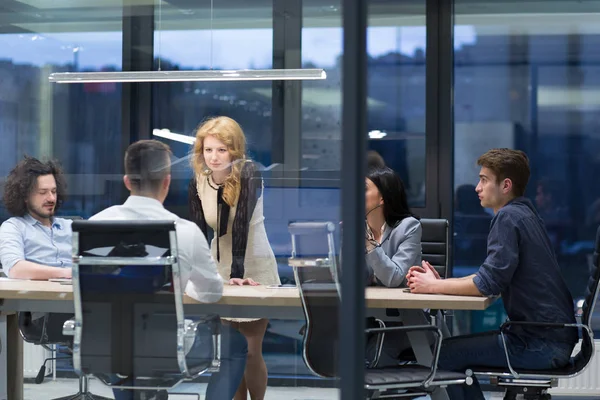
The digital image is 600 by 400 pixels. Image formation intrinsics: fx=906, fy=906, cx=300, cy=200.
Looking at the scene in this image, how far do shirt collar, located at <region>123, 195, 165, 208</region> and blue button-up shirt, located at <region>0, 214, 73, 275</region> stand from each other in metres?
0.22

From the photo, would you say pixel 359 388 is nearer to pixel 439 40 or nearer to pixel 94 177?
Answer: pixel 94 177

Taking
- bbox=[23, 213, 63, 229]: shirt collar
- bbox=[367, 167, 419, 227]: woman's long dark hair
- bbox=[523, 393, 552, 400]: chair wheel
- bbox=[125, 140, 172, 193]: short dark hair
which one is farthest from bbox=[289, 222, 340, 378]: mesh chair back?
bbox=[523, 393, 552, 400]: chair wheel

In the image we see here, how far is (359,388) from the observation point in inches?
101

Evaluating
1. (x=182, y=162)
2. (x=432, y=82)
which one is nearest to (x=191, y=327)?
(x=182, y=162)

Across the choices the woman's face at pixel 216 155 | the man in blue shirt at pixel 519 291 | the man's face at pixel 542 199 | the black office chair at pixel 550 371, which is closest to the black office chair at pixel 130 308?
the woman's face at pixel 216 155

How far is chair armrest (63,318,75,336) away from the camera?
3.30 meters

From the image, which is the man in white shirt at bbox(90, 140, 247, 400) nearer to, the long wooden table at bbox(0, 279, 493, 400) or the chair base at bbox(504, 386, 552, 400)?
the long wooden table at bbox(0, 279, 493, 400)

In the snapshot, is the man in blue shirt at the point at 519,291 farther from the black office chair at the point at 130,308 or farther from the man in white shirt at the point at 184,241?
the black office chair at the point at 130,308

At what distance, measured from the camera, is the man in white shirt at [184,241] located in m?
3.23

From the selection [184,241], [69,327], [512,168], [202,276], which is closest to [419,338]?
[512,168]

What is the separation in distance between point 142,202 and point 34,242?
1.45ft

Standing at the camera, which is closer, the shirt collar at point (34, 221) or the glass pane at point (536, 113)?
the shirt collar at point (34, 221)

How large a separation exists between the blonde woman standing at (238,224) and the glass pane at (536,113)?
9.18 feet

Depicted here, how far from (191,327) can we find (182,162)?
0.65 meters
